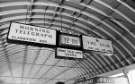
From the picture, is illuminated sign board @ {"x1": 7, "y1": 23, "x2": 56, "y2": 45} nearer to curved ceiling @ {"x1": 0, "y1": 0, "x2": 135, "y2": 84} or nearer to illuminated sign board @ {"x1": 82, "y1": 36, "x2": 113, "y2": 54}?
illuminated sign board @ {"x1": 82, "y1": 36, "x2": 113, "y2": 54}

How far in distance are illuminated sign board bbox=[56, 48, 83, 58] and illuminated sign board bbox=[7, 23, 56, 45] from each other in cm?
48

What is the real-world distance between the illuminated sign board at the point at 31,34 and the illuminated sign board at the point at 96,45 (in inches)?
62.2

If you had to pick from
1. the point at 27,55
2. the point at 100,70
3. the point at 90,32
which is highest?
the point at 90,32

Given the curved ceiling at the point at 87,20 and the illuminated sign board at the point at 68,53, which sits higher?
the curved ceiling at the point at 87,20

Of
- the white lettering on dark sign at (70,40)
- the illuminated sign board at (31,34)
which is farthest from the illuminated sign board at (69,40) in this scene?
the illuminated sign board at (31,34)

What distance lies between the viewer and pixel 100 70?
17172mm

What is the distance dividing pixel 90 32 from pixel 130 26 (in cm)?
366

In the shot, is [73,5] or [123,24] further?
[123,24]

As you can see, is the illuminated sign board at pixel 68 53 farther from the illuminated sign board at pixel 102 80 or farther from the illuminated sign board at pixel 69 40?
the illuminated sign board at pixel 102 80

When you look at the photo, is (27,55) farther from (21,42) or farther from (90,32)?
(21,42)

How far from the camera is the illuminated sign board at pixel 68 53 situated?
20.3ft

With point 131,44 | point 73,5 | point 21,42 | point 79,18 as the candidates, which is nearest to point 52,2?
point 73,5

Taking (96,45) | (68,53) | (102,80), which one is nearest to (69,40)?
(68,53)

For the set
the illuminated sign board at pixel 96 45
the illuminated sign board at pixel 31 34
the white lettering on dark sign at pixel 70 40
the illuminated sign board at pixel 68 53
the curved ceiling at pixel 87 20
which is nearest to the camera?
the illuminated sign board at pixel 31 34
